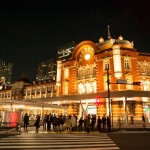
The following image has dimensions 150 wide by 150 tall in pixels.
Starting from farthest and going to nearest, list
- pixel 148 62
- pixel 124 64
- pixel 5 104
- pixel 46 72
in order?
pixel 46 72
pixel 148 62
pixel 124 64
pixel 5 104

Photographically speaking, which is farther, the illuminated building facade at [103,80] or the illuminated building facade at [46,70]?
the illuminated building facade at [46,70]

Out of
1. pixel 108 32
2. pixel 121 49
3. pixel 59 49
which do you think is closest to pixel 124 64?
pixel 121 49

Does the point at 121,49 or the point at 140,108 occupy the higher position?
the point at 121,49

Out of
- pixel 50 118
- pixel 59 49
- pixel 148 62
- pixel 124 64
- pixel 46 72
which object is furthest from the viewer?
pixel 46 72

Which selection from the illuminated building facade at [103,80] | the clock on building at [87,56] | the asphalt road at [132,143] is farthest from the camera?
the clock on building at [87,56]

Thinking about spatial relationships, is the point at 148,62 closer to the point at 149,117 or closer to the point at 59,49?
the point at 149,117

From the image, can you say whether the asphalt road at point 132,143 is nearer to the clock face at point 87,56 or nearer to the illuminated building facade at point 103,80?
the illuminated building facade at point 103,80

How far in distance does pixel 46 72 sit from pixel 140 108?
98110 millimetres

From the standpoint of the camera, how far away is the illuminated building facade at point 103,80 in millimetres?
31906

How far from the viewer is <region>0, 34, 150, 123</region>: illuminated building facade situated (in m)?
31.9

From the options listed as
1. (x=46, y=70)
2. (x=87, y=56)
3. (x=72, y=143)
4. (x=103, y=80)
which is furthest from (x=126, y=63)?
(x=46, y=70)

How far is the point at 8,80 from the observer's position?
127375 millimetres

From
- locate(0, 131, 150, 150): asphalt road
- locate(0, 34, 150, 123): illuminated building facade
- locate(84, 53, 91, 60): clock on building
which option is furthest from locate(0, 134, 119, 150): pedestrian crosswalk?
locate(84, 53, 91, 60): clock on building

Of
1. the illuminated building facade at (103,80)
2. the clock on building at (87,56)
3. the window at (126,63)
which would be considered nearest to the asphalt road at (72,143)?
the illuminated building facade at (103,80)
